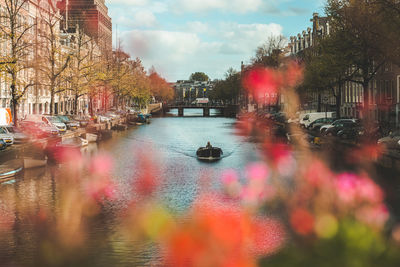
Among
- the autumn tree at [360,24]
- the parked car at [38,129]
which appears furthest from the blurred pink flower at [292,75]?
the parked car at [38,129]

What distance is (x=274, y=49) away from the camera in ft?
383

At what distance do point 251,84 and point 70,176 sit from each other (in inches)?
4131

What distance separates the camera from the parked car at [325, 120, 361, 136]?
55.9 m

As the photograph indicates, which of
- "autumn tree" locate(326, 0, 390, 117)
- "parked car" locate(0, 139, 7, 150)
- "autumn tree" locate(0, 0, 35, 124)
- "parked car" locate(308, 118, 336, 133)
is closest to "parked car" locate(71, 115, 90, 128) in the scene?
"autumn tree" locate(0, 0, 35, 124)

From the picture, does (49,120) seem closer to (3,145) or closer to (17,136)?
(17,136)

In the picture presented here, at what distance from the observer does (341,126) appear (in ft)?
186

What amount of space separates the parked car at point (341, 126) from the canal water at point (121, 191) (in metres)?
Result: 9.59

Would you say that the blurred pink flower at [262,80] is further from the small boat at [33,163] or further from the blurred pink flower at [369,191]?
the blurred pink flower at [369,191]

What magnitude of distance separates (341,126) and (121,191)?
35589 millimetres

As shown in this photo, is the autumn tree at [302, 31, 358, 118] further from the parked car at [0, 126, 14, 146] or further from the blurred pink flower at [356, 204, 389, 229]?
the parked car at [0, 126, 14, 146]

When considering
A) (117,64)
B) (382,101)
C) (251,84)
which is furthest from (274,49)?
(382,101)

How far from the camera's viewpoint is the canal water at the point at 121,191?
14.6 metres

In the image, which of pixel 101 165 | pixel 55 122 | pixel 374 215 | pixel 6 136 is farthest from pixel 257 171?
pixel 55 122

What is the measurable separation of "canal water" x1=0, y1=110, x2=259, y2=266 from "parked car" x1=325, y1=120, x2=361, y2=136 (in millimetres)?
9586
